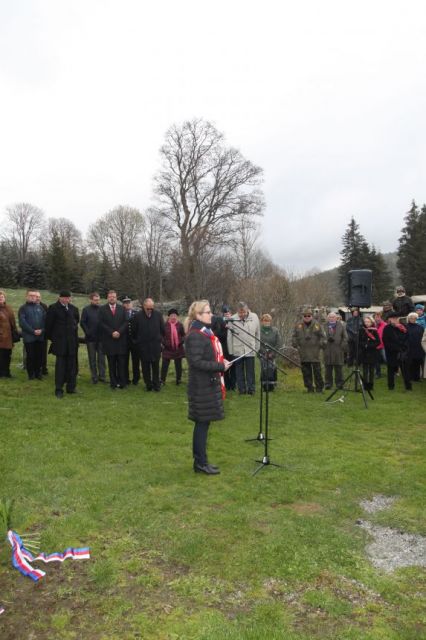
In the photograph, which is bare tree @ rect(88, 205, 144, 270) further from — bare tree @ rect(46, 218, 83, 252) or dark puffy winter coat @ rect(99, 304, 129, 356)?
dark puffy winter coat @ rect(99, 304, 129, 356)

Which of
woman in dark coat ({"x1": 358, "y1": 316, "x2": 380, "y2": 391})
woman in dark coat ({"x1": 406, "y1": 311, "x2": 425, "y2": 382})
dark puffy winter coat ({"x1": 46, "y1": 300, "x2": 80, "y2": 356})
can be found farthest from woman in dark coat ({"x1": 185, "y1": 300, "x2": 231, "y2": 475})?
woman in dark coat ({"x1": 406, "y1": 311, "x2": 425, "y2": 382})

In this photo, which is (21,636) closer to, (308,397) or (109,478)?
(109,478)

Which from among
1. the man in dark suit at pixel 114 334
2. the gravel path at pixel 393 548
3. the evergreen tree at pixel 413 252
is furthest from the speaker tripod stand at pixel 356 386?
the evergreen tree at pixel 413 252

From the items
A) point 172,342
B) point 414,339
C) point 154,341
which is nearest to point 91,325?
point 154,341

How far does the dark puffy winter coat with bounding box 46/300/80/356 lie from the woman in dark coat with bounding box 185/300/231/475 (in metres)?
4.27

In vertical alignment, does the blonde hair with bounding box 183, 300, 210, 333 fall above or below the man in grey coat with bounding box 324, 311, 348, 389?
above

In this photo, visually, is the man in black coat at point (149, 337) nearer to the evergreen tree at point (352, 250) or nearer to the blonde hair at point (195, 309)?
the blonde hair at point (195, 309)

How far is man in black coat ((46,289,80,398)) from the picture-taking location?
29.8ft

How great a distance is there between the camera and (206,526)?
433 centimetres

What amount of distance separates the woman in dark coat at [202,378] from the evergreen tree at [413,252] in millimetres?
45036

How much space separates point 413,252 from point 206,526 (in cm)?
4854

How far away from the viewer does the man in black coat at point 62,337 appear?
9094 millimetres

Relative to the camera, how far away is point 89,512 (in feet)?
14.8

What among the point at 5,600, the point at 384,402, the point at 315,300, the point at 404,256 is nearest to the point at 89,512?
the point at 5,600
